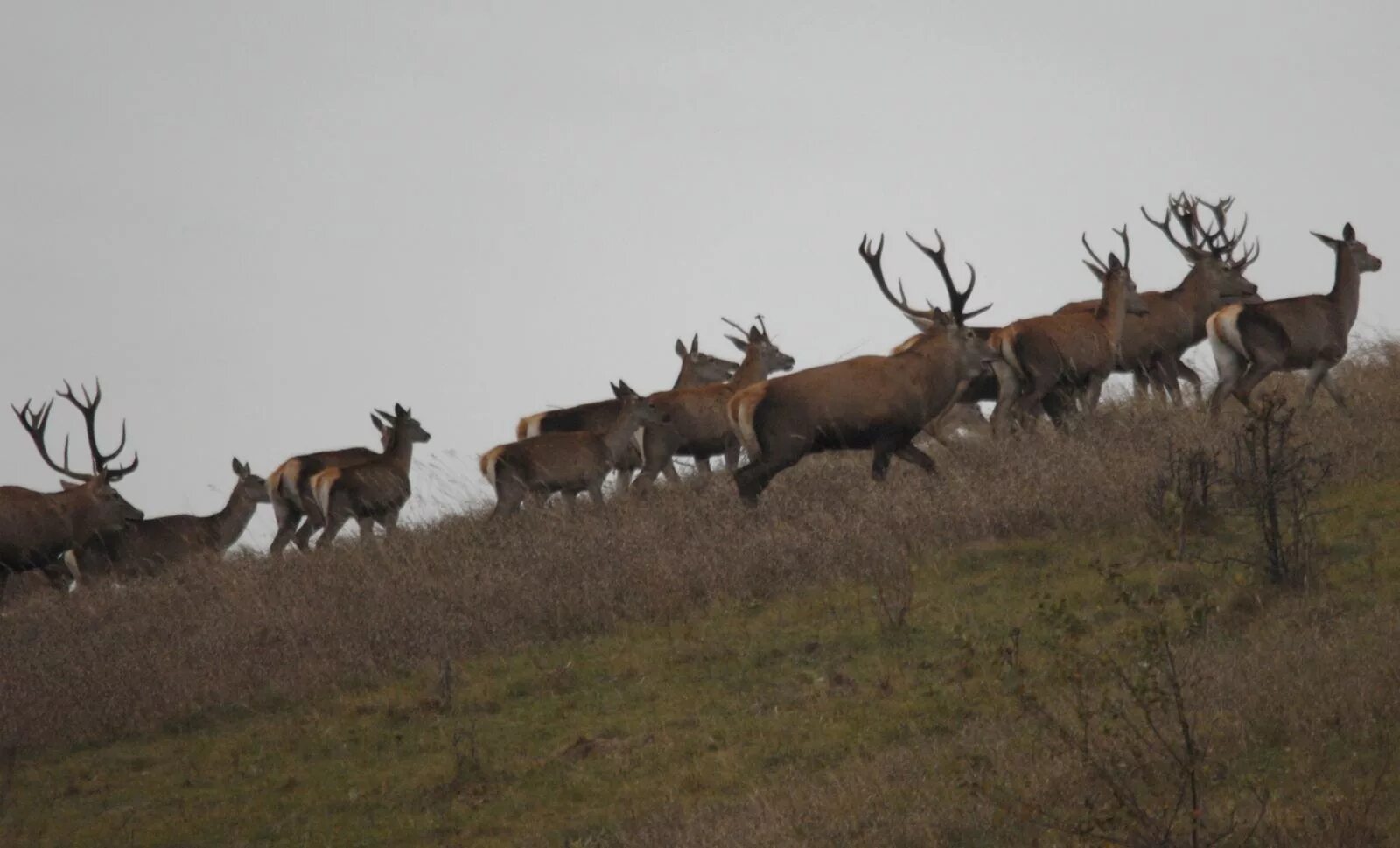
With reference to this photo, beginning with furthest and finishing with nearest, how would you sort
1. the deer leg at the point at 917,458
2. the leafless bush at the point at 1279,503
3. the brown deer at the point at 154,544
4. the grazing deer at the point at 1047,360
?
the brown deer at the point at 154,544 < the grazing deer at the point at 1047,360 < the deer leg at the point at 917,458 < the leafless bush at the point at 1279,503

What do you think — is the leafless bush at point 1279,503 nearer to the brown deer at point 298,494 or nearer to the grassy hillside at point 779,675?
the grassy hillside at point 779,675

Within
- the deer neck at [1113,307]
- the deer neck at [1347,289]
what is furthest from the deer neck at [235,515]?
the deer neck at [1347,289]

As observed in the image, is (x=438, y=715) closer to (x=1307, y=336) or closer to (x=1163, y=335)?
(x=1307, y=336)

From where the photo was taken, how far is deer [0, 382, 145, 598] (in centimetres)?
1772

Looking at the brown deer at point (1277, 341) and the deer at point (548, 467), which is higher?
the deer at point (548, 467)

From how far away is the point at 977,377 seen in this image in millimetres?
16312

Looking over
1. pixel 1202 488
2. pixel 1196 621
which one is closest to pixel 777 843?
pixel 1196 621

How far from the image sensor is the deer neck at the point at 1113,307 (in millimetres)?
16406

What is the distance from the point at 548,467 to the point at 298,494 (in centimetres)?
303

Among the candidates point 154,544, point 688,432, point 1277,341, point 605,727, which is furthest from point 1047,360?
point 154,544

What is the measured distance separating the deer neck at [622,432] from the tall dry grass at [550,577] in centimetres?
214

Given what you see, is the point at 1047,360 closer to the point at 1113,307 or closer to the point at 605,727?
the point at 1113,307

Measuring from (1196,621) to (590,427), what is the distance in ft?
38.3

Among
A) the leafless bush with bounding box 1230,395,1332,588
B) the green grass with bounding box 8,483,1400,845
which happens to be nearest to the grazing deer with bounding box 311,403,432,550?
the green grass with bounding box 8,483,1400,845
